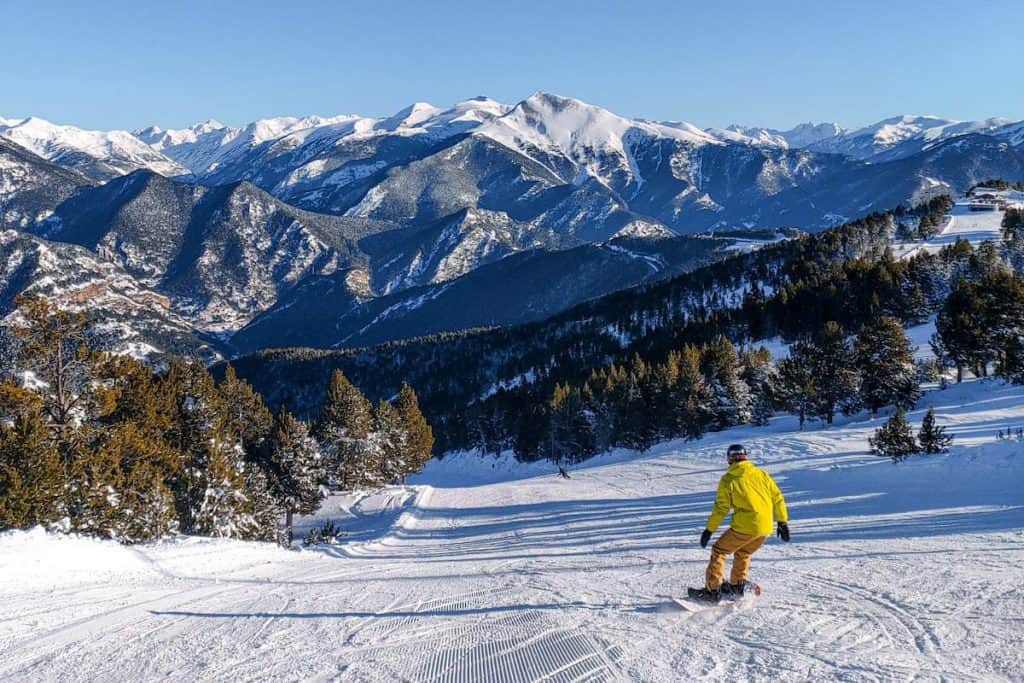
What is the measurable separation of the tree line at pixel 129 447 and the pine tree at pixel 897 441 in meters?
32.2

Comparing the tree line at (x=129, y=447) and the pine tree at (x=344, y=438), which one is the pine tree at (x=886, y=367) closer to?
the pine tree at (x=344, y=438)

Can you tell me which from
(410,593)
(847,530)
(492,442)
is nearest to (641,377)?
(492,442)

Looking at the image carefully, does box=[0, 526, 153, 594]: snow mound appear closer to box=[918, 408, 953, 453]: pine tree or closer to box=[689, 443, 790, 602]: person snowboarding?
box=[689, 443, 790, 602]: person snowboarding

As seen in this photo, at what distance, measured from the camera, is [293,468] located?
48406 millimetres

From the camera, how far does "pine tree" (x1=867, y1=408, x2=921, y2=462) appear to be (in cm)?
2845

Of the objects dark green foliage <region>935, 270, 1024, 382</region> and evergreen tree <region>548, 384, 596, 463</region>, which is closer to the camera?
dark green foliage <region>935, 270, 1024, 382</region>

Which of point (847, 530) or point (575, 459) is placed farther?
point (575, 459)

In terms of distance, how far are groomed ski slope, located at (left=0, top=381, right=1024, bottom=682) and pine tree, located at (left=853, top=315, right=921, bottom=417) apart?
2921cm

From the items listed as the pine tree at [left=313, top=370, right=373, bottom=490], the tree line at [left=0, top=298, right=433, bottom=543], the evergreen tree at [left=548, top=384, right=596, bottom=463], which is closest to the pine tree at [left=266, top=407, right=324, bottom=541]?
the tree line at [left=0, top=298, right=433, bottom=543]

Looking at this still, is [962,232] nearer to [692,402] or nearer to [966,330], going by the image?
[966,330]

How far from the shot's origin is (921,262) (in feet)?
338

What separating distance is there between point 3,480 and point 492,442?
90642 millimetres

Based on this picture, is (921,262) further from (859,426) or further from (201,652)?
(201,652)

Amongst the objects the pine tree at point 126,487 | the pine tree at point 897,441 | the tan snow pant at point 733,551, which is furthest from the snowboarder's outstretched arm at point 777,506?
the pine tree at point 126,487
